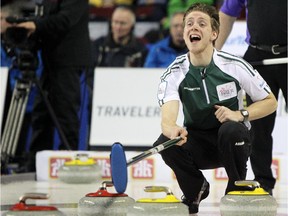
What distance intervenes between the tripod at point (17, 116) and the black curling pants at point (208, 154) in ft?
9.66

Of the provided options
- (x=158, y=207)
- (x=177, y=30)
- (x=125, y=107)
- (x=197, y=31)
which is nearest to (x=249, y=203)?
(x=158, y=207)

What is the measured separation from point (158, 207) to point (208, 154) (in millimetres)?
827

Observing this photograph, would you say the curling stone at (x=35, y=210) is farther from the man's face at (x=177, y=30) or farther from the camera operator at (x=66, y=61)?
the man's face at (x=177, y=30)

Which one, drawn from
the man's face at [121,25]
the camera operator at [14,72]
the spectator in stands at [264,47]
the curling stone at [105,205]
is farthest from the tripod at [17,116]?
the curling stone at [105,205]

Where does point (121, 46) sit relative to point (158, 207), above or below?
above

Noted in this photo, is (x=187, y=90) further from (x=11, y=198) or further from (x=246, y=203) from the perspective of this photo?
(x=11, y=198)

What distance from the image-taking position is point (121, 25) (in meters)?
10.6

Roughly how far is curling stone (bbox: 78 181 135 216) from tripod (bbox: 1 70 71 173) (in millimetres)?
3193

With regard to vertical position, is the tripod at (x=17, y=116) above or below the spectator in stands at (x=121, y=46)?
below

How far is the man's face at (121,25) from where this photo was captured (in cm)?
1056

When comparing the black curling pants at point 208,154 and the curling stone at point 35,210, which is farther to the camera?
the black curling pants at point 208,154

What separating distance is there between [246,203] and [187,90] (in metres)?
0.80

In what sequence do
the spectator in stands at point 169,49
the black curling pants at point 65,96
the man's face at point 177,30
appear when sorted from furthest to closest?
the man's face at point 177,30
the spectator in stands at point 169,49
the black curling pants at point 65,96

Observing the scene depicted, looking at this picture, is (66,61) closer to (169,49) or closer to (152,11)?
(169,49)
